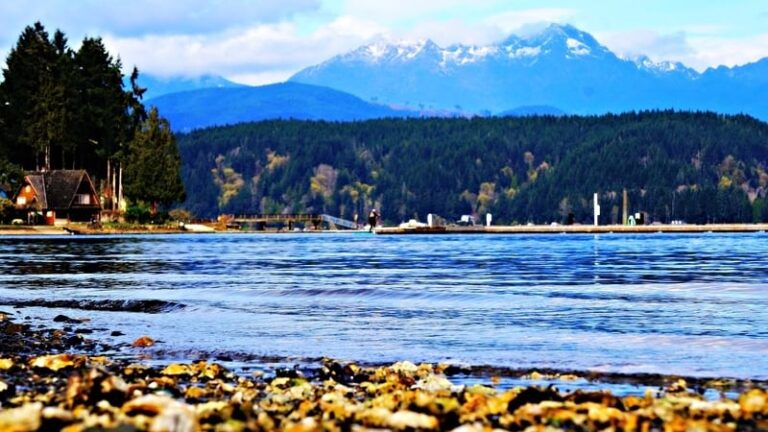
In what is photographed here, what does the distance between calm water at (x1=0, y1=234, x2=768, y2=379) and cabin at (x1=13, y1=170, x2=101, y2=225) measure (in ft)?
336

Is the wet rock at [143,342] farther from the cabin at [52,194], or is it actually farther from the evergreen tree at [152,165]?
the cabin at [52,194]

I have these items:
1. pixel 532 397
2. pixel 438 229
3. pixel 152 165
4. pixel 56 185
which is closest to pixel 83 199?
pixel 56 185

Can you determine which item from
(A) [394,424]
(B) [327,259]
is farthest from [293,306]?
(B) [327,259]

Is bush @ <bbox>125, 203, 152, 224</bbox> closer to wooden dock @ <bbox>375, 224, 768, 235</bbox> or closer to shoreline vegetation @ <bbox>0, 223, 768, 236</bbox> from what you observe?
shoreline vegetation @ <bbox>0, 223, 768, 236</bbox>

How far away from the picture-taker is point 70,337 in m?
25.6

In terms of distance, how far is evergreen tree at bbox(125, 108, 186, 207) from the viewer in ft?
510

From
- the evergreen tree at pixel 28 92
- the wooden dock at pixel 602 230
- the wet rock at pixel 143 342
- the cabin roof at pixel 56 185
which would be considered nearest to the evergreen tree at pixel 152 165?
the cabin roof at pixel 56 185

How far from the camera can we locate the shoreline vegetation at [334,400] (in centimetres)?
1334

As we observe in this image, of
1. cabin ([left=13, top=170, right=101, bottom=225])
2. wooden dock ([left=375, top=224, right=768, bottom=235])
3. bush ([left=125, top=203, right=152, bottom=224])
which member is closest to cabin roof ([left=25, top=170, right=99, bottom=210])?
cabin ([left=13, top=170, right=101, bottom=225])

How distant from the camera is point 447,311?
1284 inches

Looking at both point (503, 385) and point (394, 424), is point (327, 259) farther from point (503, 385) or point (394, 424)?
point (394, 424)

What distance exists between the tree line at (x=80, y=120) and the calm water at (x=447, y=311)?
322 ft

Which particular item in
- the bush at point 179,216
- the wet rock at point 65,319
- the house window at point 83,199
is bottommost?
the wet rock at point 65,319

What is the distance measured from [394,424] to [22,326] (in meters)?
16.2
